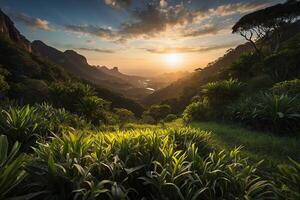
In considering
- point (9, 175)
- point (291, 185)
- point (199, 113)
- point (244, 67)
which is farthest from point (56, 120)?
point (244, 67)

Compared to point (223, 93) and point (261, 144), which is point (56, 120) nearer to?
point (261, 144)

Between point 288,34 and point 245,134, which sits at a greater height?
point 288,34

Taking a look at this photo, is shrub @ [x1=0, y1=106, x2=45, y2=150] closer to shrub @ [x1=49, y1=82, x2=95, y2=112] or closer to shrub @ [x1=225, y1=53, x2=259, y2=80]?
shrub @ [x1=49, y1=82, x2=95, y2=112]

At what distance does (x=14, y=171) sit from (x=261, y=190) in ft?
13.2

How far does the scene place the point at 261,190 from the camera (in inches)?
198

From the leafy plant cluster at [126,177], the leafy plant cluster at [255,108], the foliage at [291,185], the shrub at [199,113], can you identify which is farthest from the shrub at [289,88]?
the leafy plant cluster at [126,177]

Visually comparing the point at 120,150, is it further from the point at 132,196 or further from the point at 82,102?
the point at 82,102

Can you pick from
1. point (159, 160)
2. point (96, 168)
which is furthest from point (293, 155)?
point (96, 168)

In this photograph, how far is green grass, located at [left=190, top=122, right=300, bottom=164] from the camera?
7789mm

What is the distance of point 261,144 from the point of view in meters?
9.09

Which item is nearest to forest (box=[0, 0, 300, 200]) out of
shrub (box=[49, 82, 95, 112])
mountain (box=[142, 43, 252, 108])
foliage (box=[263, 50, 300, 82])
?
shrub (box=[49, 82, 95, 112])

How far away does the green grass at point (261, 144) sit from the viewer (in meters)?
7.79

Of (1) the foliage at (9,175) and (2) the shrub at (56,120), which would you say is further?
(2) the shrub at (56,120)

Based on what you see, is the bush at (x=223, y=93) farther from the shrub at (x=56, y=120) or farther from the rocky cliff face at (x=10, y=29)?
the rocky cliff face at (x=10, y=29)
